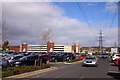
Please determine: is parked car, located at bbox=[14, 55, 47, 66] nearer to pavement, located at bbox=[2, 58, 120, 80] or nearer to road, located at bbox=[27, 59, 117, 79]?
road, located at bbox=[27, 59, 117, 79]

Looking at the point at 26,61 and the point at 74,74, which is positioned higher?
the point at 26,61

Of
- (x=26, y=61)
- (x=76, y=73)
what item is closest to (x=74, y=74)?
(x=76, y=73)

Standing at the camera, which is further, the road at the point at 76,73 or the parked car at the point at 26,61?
the parked car at the point at 26,61

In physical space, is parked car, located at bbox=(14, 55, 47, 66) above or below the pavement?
above

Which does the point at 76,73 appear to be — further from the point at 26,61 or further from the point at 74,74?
the point at 26,61

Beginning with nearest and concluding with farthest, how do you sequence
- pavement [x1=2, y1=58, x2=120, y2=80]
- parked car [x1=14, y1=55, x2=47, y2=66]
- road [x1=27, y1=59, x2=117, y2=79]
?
pavement [x1=2, y1=58, x2=120, y2=80] → road [x1=27, y1=59, x2=117, y2=79] → parked car [x1=14, y1=55, x2=47, y2=66]

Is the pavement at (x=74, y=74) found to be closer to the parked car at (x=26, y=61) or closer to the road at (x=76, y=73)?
the road at (x=76, y=73)

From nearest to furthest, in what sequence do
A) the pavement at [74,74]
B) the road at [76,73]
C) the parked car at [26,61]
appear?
the pavement at [74,74]
the road at [76,73]
the parked car at [26,61]

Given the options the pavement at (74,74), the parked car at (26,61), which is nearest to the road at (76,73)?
the pavement at (74,74)

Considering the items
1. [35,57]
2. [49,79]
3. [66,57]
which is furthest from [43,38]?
[66,57]

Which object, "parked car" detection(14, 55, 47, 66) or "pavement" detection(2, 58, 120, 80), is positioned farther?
"parked car" detection(14, 55, 47, 66)

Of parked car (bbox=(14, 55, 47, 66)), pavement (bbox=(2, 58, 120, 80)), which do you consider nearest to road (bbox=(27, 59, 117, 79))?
pavement (bbox=(2, 58, 120, 80))

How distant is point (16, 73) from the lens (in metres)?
20.6

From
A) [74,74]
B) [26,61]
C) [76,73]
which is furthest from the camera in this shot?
[26,61]
